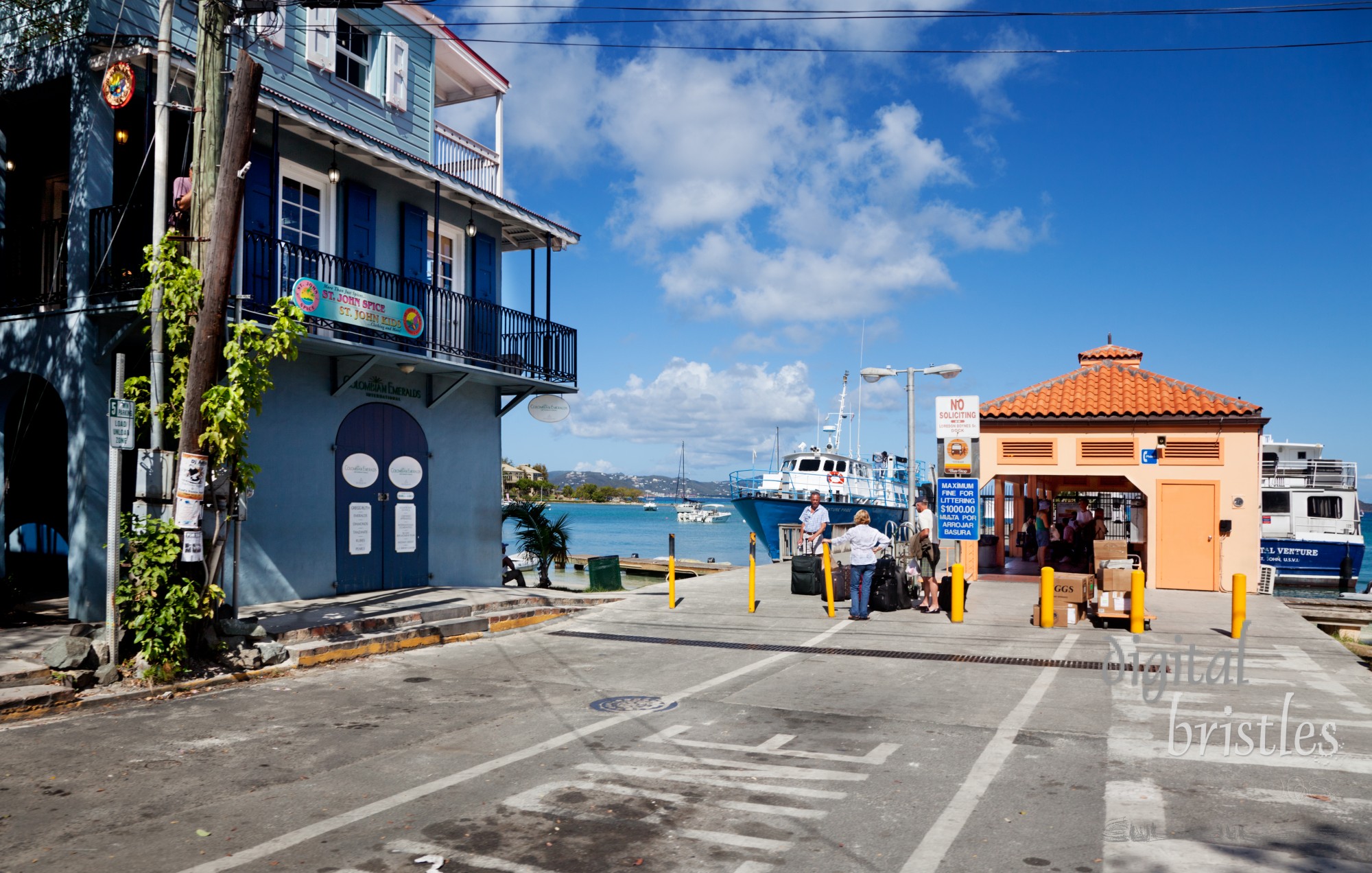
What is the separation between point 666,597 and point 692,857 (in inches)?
501

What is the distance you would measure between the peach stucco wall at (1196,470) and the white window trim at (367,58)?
1458 centimetres

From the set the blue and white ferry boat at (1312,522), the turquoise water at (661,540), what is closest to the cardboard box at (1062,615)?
the blue and white ferry boat at (1312,522)

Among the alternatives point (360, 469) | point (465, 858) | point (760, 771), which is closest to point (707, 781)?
point (760, 771)

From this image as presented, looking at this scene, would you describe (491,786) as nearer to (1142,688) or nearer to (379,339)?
(1142,688)

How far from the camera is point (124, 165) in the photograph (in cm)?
1282

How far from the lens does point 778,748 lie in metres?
7.43

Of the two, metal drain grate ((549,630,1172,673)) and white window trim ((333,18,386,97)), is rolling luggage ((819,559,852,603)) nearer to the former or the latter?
metal drain grate ((549,630,1172,673))

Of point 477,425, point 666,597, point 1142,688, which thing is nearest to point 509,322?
point 477,425

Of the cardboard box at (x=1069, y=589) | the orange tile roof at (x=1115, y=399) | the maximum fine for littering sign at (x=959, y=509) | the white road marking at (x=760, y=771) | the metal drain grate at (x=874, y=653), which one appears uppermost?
the orange tile roof at (x=1115, y=399)

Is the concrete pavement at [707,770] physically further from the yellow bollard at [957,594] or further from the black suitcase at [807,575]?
the black suitcase at [807,575]

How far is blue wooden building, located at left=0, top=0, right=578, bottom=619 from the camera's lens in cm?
1224

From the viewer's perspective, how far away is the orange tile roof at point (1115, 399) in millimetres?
20297

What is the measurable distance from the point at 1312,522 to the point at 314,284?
31.5 meters

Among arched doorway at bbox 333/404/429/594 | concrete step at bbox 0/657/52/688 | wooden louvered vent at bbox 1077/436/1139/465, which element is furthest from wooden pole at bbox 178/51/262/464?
wooden louvered vent at bbox 1077/436/1139/465
